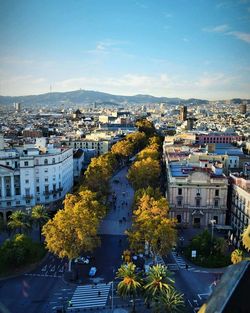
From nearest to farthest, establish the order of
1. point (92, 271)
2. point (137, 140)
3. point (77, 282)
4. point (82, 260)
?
point (77, 282) → point (92, 271) → point (82, 260) → point (137, 140)

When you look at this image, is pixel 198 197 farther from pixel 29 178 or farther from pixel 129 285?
pixel 129 285

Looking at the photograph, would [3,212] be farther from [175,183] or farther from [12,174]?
[175,183]

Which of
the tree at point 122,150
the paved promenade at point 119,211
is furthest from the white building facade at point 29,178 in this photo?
the tree at point 122,150

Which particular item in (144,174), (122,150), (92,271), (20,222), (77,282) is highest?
(144,174)

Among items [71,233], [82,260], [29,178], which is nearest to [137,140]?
[29,178]

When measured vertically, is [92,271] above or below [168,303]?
below

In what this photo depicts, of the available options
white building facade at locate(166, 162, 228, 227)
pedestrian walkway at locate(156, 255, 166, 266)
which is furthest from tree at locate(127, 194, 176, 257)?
white building facade at locate(166, 162, 228, 227)

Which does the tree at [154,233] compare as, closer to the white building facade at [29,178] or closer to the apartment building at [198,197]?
the apartment building at [198,197]
